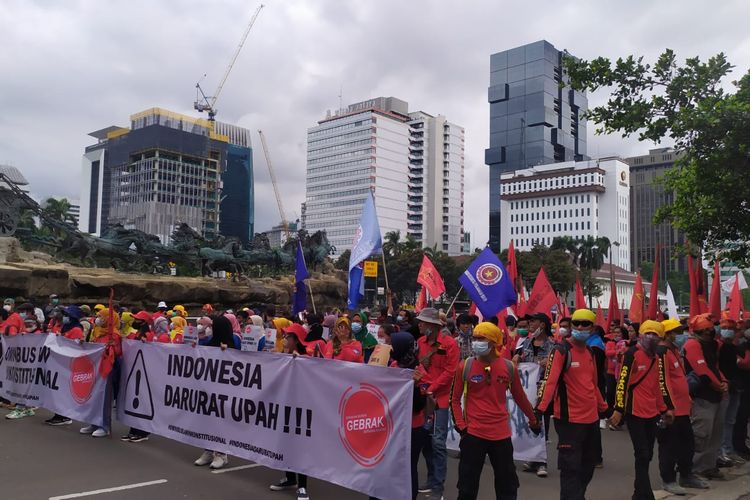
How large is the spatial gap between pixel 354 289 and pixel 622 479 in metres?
6.32

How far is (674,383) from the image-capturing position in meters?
6.50

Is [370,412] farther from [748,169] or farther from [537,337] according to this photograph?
[748,169]

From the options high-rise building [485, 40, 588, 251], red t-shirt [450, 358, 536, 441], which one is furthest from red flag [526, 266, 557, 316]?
high-rise building [485, 40, 588, 251]

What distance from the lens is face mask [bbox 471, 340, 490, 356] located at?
4.85 meters

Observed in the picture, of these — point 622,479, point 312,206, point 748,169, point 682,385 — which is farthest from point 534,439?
point 312,206

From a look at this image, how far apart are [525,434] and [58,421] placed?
22.7ft

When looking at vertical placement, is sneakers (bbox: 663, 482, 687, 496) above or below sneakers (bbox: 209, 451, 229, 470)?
below

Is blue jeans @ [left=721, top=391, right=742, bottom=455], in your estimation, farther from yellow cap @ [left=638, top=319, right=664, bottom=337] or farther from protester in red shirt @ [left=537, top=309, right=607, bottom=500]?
protester in red shirt @ [left=537, top=309, right=607, bottom=500]

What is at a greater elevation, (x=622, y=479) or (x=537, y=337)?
(x=537, y=337)

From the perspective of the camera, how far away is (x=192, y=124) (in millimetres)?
153875

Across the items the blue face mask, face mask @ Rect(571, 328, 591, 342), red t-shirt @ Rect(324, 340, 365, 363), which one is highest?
face mask @ Rect(571, 328, 591, 342)

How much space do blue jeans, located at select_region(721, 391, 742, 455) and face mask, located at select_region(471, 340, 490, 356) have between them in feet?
16.4

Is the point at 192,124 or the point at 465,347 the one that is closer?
the point at 465,347

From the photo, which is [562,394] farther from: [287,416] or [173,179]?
[173,179]
